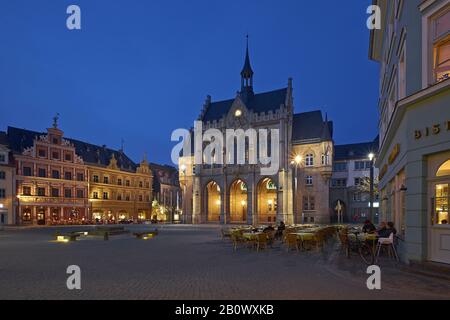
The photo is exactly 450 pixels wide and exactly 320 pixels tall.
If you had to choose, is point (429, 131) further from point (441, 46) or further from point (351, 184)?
point (351, 184)

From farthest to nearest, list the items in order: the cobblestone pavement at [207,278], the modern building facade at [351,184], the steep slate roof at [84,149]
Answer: the modern building facade at [351,184] < the steep slate roof at [84,149] < the cobblestone pavement at [207,278]

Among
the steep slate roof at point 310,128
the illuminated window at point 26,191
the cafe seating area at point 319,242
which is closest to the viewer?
the cafe seating area at point 319,242

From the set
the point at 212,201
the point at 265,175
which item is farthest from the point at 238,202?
the point at 265,175

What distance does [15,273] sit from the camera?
38.0 ft

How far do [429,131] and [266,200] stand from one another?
50690 millimetres

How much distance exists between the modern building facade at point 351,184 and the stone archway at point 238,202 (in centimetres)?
1448

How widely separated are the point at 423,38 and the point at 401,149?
4107 mm

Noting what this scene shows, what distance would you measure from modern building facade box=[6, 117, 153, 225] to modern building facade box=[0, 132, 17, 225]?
488 mm

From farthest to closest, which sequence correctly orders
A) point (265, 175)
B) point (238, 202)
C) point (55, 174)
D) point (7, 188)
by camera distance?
1. point (238, 202)
2. point (55, 174)
3. point (265, 175)
4. point (7, 188)

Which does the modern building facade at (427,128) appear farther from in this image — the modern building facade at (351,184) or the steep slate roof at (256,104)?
the modern building facade at (351,184)

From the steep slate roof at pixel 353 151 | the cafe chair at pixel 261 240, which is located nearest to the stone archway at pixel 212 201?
the steep slate roof at pixel 353 151

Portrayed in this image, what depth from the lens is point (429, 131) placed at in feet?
37.4

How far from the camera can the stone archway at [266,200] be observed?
6019 cm

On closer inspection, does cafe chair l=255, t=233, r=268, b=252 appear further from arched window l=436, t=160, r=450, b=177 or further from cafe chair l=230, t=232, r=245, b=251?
arched window l=436, t=160, r=450, b=177
